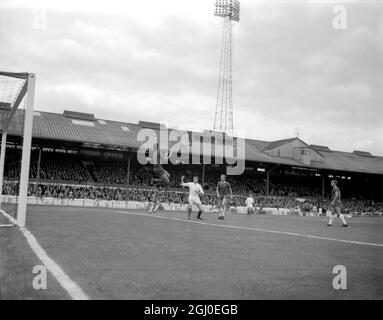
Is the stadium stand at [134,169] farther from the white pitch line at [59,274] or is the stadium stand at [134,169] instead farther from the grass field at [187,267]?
the white pitch line at [59,274]

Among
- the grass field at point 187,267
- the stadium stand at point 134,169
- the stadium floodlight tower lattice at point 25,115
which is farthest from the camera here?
the stadium stand at point 134,169

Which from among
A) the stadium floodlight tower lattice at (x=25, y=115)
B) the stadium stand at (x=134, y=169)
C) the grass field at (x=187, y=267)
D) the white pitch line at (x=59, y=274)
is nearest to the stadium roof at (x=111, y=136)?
the stadium stand at (x=134, y=169)

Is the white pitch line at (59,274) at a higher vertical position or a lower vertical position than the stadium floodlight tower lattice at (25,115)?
lower

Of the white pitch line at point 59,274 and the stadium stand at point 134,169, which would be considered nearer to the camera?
the white pitch line at point 59,274

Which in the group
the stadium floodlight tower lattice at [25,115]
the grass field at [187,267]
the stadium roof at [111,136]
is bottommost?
the grass field at [187,267]

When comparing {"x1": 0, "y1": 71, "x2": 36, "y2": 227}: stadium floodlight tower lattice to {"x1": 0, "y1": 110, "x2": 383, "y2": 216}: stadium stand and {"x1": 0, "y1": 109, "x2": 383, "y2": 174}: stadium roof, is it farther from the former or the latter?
{"x1": 0, "y1": 109, "x2": 383, "y2": 174}: stadium roof

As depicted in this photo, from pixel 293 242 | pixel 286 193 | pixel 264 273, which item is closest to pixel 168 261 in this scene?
pixel 264 273

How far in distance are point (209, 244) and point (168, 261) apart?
7.30 feet

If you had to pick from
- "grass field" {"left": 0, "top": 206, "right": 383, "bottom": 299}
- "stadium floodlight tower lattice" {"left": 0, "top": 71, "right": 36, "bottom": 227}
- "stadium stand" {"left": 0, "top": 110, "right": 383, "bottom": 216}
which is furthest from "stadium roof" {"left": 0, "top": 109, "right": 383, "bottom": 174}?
"grass field" {"left": 0, "top": 206, "right": 383, "bottom": 299}

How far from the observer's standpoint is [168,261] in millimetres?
6027

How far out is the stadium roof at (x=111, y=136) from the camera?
36875mm

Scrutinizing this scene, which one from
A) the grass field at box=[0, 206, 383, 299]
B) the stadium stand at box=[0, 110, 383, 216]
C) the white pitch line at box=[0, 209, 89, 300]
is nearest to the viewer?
the white pitch line at box=[0, 209, 89, 300]

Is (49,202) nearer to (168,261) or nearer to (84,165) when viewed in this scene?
(84,165)

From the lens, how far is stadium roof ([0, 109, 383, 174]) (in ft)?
121
